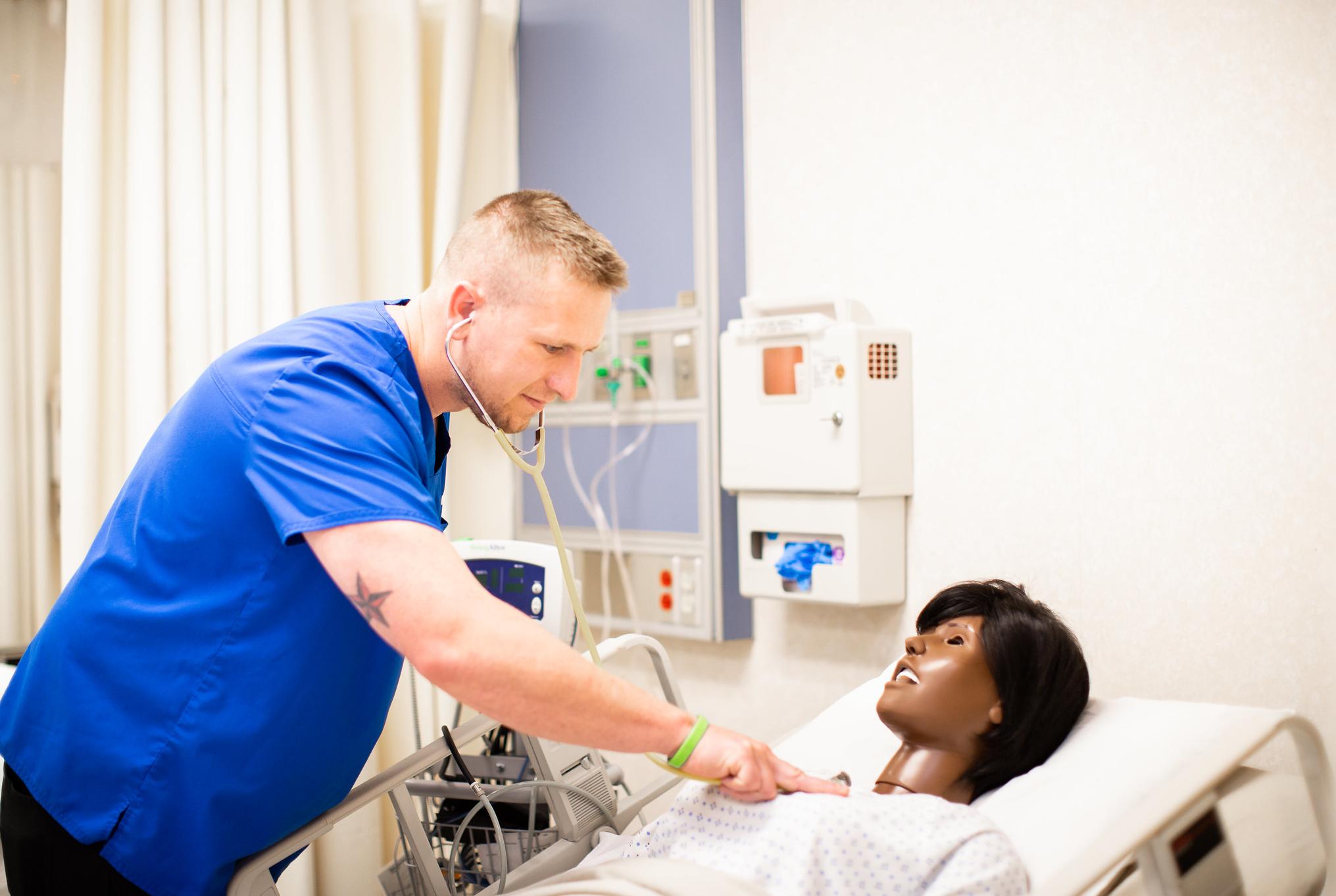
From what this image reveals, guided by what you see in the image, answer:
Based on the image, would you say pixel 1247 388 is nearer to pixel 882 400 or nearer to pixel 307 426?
pixel 882 400

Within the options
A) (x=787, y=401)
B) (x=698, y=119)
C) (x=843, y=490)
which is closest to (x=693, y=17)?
(x=698, y=119)

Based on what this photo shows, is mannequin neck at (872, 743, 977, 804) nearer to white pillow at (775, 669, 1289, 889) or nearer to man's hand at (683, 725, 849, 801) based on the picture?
white pillow at (775, 669, 1289, 889)

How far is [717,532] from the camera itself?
8.41ft

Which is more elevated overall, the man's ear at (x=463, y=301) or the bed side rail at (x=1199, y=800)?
the man's ear at (x=463, y=301)

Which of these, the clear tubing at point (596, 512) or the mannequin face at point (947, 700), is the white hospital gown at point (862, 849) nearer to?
the mannequin face at point (947, 700)

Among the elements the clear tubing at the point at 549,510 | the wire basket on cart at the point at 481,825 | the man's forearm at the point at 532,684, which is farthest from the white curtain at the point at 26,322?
the man's forearm at the point at 532,684

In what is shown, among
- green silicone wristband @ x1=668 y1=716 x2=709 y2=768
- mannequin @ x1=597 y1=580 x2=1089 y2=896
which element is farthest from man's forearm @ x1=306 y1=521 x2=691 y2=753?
mannequin @ x1=597 y1=580 x2=1089 y2=896

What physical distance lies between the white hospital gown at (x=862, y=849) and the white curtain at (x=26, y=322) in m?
1.91

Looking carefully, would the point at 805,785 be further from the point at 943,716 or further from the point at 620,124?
the point at 620,124

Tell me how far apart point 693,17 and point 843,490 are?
1247 millimetres

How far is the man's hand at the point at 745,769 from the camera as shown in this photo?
116 centimetres

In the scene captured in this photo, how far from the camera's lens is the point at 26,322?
2424 millimetres

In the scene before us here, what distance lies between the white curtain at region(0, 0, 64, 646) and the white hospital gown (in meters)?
1.91

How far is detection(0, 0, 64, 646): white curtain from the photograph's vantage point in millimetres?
2404
